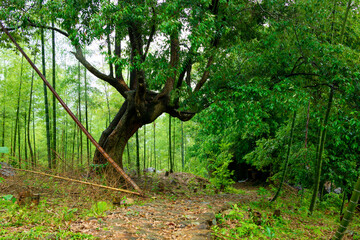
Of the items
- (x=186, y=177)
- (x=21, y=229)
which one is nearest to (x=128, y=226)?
(x=21, y=229)

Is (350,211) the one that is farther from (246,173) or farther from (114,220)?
(246,173)

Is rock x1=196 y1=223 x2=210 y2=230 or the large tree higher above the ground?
the large tree

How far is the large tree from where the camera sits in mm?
4717

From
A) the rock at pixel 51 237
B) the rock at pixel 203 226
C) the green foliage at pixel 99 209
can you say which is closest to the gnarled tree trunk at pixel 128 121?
the green foliage at pixel 99 209

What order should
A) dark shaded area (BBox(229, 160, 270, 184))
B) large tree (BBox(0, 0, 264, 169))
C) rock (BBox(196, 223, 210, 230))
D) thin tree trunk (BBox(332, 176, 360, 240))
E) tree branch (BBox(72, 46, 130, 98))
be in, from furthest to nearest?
dark shaded area (BBox(229, 160, 270, 184))
tree branch (BBox(72, 46, 130, 98))
large tree (BBox(0, 0, 264, 169))
rock (BBox(196, 223, 210, 230))
thin tree trunk (BBox(332, 176, 360, 240))

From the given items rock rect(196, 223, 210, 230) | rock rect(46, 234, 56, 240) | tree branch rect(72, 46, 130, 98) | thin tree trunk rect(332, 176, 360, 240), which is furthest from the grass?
tree branch rect(72, 46, 130, 98)

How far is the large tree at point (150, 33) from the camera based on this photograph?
472 centimetres

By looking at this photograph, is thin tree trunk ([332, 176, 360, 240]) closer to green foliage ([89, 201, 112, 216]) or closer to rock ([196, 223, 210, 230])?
rock ([196, 223, 210, 230])

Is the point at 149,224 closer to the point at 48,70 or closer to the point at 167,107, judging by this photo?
the point at 167,107

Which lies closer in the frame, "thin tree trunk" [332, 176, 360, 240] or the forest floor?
"thin tree trunk" [332, 176, 360, 240]

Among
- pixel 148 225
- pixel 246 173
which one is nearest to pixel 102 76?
pixel 148 225

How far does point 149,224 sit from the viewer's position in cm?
344

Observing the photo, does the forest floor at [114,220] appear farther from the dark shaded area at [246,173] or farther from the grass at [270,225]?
the dark shaded area at [246,173]

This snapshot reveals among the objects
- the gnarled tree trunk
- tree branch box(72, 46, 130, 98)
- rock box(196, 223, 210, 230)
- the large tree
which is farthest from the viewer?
tree branch box(72, 46, 130, 98)
